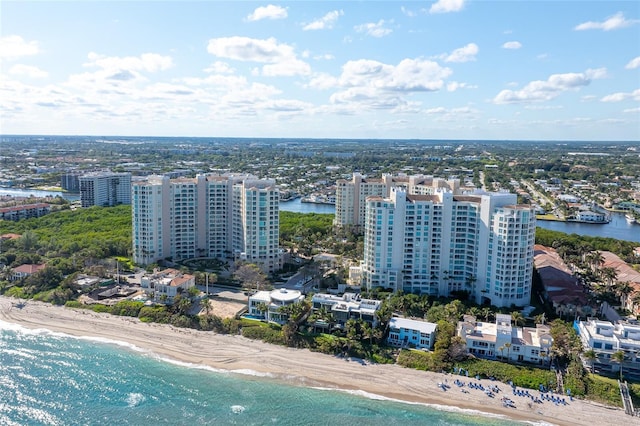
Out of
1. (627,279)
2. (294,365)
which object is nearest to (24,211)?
(294,365)

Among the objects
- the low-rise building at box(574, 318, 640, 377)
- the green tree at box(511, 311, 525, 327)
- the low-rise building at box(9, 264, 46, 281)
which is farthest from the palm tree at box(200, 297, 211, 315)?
the low-rise building at box(574, 318, 640, 377)

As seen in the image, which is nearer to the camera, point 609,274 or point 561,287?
point 561,287

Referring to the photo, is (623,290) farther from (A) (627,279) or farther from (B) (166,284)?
(B) (166,284)

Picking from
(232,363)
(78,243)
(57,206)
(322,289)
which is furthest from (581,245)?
(57,206)

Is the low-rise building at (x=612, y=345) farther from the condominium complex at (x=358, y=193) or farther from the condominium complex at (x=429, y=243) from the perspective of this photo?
the condominium complex at (x=358, y=193)

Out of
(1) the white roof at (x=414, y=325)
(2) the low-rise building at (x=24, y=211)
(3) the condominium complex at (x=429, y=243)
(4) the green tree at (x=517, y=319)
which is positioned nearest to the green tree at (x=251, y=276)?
(3) the condominium complex at (x=429, y=243)

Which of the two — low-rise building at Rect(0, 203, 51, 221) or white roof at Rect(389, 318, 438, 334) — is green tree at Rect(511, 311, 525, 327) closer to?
white roof at Rect(389, 318, 438, 334)
